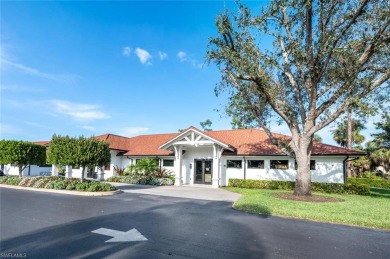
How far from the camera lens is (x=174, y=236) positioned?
7.19m

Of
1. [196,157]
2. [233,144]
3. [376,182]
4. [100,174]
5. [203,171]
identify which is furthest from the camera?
[376,182]

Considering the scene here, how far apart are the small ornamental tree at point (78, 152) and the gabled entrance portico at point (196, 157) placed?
7.78 metres

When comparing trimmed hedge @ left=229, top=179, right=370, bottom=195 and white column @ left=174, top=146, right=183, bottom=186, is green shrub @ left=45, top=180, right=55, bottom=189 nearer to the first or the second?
white column @ left=174, top=146, right=183, bottom=186

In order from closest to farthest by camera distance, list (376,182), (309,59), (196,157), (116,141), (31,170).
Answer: (309,59)
(196,157)
(376,182)
(116,141)
(31,170)

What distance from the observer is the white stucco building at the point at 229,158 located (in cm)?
2166

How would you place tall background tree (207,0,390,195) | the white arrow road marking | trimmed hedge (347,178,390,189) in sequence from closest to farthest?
the white arrow road marking → tall background tree (207,0,390,195) → trimmed hedge (347,178,390,189)

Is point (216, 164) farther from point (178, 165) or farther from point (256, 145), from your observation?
point (256, 145)

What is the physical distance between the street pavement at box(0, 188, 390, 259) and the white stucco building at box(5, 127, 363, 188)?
1366 centimetres

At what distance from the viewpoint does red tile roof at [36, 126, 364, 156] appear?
22.7 meters

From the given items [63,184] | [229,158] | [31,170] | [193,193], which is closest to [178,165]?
[229,158]

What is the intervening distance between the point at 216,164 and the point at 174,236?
16.9 meters

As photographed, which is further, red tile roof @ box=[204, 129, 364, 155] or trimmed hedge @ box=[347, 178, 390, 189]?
trimmed hedge @ box=[347, 178, 390, 189]

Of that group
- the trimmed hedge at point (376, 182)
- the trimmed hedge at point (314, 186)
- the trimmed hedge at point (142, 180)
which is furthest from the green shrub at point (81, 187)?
the trimmed hedge at point (376, 182)

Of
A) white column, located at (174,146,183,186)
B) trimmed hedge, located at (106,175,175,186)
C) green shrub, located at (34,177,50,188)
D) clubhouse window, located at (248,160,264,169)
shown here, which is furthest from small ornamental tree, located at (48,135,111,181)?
clubhouse window, located at (248,160,264,169)
